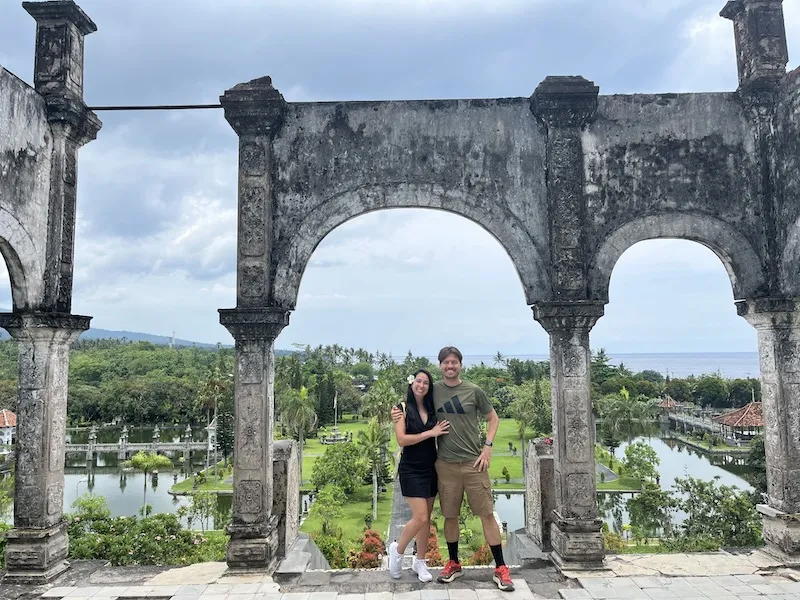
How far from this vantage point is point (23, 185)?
538 cm

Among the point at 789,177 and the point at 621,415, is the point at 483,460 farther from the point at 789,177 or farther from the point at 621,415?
the point at 621,415

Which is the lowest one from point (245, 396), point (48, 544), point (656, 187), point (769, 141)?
point (48, 544)

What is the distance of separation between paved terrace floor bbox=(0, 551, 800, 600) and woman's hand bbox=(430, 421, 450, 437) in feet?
4.33

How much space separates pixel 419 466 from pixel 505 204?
2806 millimetres

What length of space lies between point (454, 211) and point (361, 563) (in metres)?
7.09

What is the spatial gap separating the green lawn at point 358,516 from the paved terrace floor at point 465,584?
11555mm

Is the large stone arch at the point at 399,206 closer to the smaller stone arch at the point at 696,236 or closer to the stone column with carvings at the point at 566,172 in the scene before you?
the stone column with carvings at the point at 566,172

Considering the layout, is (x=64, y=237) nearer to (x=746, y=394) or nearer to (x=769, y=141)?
(x=769, y=141)

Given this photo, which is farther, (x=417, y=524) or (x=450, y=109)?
(x=450, y=109)

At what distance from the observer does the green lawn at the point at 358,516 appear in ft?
61.7

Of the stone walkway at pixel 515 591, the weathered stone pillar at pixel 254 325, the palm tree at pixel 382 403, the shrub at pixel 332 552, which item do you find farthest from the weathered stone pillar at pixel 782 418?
the palm tree at pixel 382 403

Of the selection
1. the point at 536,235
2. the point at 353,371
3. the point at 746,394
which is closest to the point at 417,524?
the point at 536,235

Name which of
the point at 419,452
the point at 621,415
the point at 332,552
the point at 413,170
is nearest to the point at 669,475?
the point at 621,415

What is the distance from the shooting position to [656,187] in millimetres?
5824
